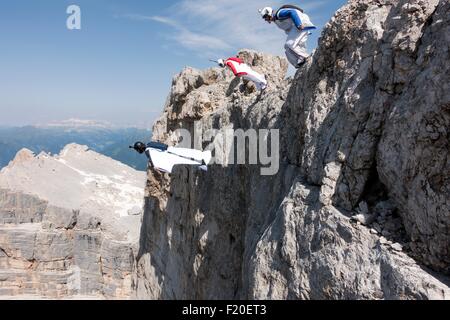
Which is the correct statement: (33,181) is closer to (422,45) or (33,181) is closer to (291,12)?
(291,12)

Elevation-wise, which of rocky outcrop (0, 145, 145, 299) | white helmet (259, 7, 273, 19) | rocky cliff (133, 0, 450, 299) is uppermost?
white helmet (259, 7, 273, 19)

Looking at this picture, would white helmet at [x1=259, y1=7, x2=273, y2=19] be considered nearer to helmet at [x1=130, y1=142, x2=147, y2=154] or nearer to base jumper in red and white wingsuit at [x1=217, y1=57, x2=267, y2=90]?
base jumper in red and white wingsuit at [x1=217, y1=57, x2=267, y2=90]

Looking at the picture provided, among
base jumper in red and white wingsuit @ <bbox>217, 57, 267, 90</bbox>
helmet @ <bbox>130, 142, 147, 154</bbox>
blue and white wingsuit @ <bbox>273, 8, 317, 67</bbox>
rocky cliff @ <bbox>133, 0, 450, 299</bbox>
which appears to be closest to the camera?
rocky cliff @ <bbox>133, 0, 450, 299</bbox>

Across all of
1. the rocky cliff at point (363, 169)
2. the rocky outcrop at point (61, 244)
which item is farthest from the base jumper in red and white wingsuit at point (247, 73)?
the rocky outcrop at point (61, 244)

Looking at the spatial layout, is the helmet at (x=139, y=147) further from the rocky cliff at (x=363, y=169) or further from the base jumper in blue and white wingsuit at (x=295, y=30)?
the base jumper in blue and white wingsuit at (x=295, y=30)

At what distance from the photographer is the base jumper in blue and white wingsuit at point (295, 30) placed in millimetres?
11676

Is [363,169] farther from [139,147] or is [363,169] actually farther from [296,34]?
[139,147]

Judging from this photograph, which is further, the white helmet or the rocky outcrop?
the rocky outcrop

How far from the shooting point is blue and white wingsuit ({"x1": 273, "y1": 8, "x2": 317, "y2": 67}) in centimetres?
1167

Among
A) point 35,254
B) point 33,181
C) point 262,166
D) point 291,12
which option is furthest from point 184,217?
point 33,181

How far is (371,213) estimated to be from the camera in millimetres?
7191

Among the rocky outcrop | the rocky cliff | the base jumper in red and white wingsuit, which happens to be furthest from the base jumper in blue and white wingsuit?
the rocky outcrop
